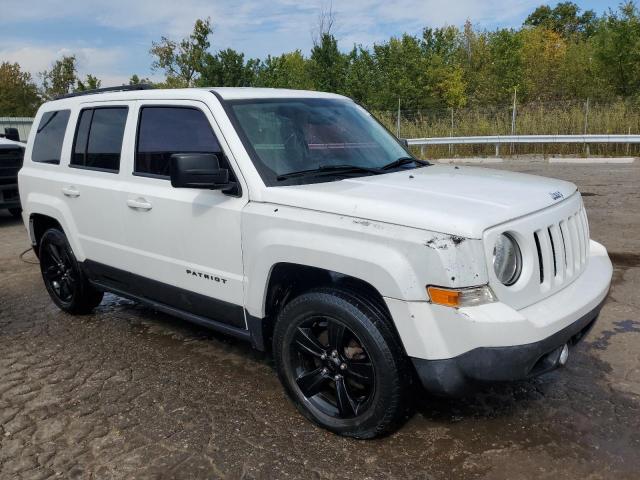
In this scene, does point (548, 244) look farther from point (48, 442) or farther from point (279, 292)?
point (48, 442)

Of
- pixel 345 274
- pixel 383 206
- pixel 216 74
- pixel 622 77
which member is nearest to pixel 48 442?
pixel 345 274

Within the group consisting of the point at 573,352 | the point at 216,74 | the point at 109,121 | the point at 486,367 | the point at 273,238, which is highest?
the point at 216,74

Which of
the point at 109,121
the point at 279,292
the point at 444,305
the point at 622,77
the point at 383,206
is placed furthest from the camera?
the point at 622,77

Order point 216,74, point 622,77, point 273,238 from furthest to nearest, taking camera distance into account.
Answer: point 216,74 → point 622,77 → point 273,238

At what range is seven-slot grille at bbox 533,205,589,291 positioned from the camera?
2822mm

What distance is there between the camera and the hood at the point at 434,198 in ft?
8.60

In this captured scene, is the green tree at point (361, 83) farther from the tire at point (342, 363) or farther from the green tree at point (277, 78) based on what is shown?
the tire at point (342, 363)

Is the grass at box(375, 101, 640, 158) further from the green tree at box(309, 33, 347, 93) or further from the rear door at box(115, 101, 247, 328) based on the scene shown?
the rear door at box(115, 101, 247, 328)

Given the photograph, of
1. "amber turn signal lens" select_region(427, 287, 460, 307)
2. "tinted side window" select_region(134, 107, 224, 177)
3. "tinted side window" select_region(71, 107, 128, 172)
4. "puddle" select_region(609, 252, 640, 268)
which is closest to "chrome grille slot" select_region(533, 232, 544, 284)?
"amber turn signal lens" select_region(427, 287, 460, 307)

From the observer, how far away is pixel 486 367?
8.48 ft

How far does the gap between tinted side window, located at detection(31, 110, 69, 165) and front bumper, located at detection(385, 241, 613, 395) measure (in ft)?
11.5

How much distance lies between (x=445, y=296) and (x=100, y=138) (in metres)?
3.10

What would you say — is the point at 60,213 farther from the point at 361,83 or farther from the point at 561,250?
the point at 361,83

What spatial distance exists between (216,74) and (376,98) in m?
8.02
